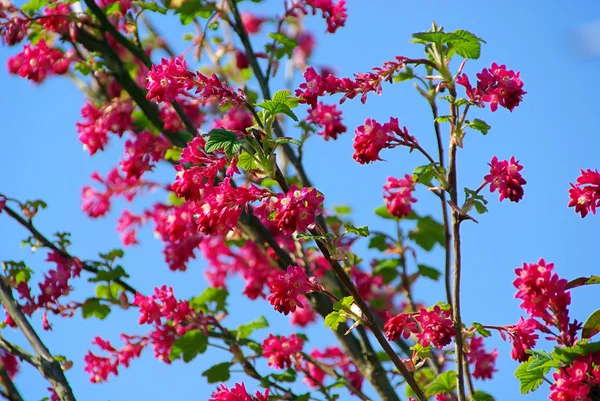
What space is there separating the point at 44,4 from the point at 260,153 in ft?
10.7

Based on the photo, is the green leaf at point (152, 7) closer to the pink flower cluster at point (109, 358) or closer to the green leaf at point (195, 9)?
the green leaf at point (195, 9)

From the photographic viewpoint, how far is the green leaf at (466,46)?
3.90 m

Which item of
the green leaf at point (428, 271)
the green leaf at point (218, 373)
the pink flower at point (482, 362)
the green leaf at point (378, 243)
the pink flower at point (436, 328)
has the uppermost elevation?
the green leaf at point (378, 243)

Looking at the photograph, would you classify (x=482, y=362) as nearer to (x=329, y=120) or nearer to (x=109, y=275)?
(x=329, y=120)

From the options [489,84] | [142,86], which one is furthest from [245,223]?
[489,84]

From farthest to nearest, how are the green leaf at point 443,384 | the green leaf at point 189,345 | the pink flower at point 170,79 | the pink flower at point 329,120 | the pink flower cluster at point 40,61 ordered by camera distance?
the pink flower cluster at point 40,61
the green leaf at point 189,345
the pink flower at point 329,120
the green leaf at point 443,384
the pink flower at point 170,79

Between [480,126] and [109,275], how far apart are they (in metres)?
2.94

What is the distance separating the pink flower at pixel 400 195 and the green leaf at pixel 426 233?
1906mm

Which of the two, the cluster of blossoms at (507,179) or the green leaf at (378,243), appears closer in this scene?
the cluster of blossoms at (507,179)

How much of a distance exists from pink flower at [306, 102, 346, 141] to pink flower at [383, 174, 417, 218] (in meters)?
0.43

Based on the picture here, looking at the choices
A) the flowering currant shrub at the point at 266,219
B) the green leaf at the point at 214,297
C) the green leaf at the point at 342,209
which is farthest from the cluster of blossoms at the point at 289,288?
the green leaf at the point at 342,209

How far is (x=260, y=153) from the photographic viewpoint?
3.36m

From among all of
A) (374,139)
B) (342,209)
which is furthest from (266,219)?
(342,209)

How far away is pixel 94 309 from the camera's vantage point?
591 cm
